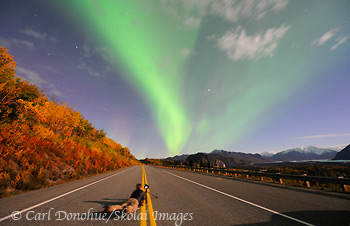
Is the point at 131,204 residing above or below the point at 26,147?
below

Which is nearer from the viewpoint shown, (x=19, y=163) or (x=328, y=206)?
(x=328, y=206)

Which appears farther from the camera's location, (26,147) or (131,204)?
(26,147)

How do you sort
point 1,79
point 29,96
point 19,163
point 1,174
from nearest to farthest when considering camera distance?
point 1,174, point 19,163, point 1,79, point 29,96

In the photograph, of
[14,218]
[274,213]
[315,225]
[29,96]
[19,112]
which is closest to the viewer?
[315,225]

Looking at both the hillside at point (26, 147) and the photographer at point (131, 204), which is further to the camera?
the hillside at point (26, 147)

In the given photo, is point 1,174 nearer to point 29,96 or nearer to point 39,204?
point 39,204

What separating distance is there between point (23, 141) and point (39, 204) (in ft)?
25.9

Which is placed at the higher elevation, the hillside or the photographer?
the hillside

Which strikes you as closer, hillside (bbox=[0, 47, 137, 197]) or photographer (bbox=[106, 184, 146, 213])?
photographer (bbox=[106, 184, 146, 213])

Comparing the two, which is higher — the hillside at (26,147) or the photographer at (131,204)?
the hillside at (26,147)

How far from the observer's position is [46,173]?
1021 centimetres

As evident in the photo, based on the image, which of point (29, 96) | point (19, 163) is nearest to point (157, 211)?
point (19, 163)

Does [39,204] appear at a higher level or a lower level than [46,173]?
lower

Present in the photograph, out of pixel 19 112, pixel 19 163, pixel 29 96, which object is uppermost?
pixel 29 96
